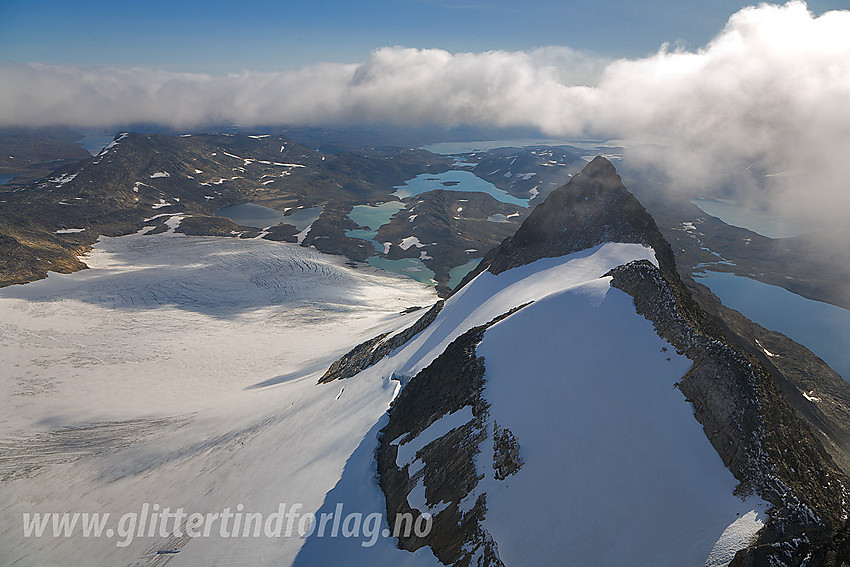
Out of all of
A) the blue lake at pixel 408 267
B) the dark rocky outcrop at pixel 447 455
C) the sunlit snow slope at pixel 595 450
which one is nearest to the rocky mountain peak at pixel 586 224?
the dark rocky outcrop at pixel 447 455

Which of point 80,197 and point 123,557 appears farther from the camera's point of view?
point 80,197

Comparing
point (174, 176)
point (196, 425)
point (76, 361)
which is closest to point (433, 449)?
point (196, 425)

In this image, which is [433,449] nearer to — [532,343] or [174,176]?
[532,343]

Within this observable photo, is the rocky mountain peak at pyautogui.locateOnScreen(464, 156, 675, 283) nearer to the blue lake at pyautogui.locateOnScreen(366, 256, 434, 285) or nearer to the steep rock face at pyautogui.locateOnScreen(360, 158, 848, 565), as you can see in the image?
the steep rock face at pyautogui.locateOnScreen(360, 158, 848, 565)

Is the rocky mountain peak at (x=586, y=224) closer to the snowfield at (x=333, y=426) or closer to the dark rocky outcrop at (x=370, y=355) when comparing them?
the snowfield at (x=333, y=426)

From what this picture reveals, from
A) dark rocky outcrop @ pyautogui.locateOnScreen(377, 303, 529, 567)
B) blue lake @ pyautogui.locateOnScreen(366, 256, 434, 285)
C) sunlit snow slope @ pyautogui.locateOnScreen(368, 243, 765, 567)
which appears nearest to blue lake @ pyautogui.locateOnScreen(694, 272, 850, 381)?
blue lake @ pyautogui.locateOnScreen(366, 256, 434, 285)

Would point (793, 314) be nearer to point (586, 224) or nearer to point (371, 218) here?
point (586, 224)
